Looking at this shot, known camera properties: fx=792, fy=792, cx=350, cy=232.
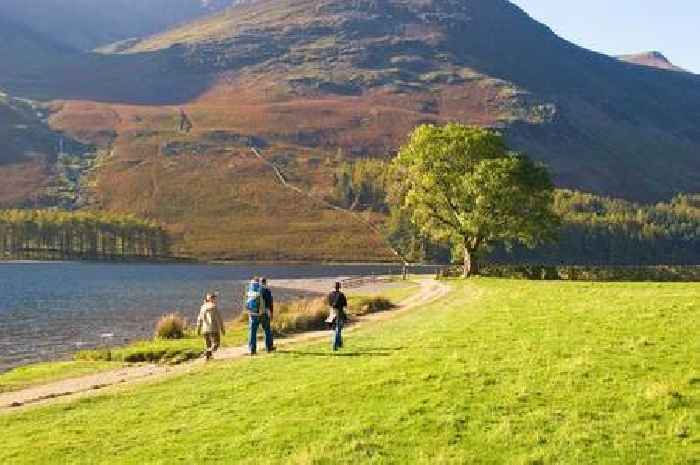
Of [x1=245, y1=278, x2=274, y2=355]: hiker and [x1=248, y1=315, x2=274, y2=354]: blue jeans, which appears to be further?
[x1=245, y1=278, x2=274, y2=355]: hiker

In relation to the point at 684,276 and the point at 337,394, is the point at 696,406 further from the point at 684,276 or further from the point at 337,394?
the point at 684,276

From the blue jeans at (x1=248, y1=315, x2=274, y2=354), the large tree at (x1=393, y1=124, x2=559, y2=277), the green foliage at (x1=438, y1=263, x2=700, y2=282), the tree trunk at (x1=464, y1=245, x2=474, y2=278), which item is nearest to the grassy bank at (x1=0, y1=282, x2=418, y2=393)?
the blue jeans at (x1=248, y1=315, x2=274, y2=354)

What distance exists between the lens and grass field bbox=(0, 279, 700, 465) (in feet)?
48.6

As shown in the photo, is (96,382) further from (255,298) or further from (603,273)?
(603,273)

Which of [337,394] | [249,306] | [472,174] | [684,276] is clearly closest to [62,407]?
[337,394]

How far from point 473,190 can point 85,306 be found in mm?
43028

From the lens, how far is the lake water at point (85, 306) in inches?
2126

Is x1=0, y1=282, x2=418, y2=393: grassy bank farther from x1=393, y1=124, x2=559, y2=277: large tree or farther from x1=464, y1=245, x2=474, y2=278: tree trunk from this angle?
x1=464, y1=245, x2=474, y2=278: tree trunk

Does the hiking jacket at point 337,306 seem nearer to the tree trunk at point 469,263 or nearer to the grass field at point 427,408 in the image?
the grass field at point 427,408

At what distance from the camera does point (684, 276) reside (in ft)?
251

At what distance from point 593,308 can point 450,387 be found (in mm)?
17048

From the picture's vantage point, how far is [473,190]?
Answer: 251 ft

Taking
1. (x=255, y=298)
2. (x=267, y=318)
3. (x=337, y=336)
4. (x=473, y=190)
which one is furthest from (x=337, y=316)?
(x=473, y=190)

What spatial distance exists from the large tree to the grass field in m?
48.5
